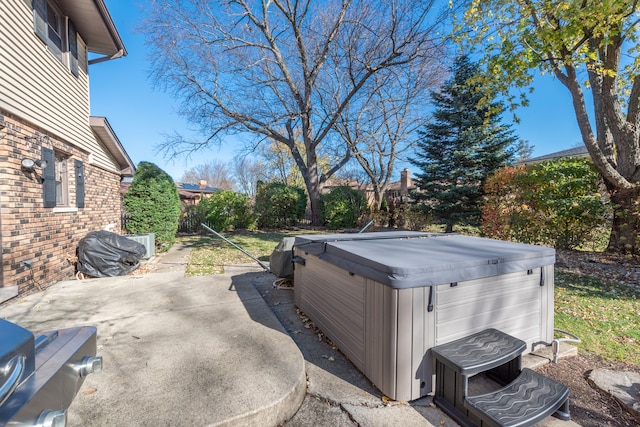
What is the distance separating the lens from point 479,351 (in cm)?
203

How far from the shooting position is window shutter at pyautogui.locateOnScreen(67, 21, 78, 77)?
577cm

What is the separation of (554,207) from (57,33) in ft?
36.2

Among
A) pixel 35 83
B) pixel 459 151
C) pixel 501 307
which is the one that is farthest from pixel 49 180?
pixel 459 151

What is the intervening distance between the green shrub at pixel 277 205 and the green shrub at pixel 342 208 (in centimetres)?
137

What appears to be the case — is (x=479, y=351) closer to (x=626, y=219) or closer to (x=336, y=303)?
(x=336, y=303)

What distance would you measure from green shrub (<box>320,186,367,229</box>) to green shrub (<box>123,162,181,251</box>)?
7940mm

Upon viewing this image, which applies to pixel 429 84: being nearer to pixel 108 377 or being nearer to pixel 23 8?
pixel 23 8

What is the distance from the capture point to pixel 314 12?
11219mm

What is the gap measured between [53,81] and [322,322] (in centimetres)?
614

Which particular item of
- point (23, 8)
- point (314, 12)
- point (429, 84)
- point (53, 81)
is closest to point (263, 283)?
point (53, 81)

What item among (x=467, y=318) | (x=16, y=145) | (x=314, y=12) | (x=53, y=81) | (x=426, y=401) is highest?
(x=314, y=12)

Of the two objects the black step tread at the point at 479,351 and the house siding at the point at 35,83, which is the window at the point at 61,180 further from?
the black step tread at the point at 479,351

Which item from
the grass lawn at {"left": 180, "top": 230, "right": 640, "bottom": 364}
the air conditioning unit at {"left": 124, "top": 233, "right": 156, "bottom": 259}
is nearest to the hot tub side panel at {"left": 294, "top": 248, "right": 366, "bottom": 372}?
the grass lawn at {"left": 180, "top": 230, "right": 640, "bottom": 364}

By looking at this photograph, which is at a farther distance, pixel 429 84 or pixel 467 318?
pixel 429 84
